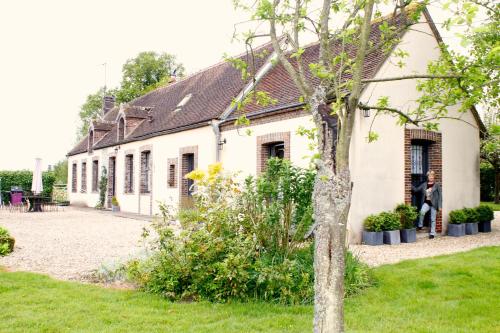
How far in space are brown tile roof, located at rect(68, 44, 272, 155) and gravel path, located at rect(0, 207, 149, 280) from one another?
412cm

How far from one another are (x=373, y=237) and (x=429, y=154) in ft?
11.0

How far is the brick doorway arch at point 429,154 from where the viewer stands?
1142 cm

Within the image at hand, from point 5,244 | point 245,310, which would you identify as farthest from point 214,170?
point 5,244

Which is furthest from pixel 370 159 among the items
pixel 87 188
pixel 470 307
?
pixel 87 188

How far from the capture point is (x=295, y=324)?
16.0ft

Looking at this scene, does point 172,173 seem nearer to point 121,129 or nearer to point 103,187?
point 121,129

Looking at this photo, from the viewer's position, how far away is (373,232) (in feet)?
34.2

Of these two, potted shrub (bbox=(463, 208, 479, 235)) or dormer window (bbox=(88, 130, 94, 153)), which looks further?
dormer window (bbox=(88, 130, 94, 153))

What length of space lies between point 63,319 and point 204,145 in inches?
429

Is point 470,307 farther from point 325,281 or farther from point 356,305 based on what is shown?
point 325,281

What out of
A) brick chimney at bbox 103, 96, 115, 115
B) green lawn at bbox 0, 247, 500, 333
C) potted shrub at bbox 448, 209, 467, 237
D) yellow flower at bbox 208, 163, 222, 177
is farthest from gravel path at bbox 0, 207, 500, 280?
brick chimney at bbox 103, 96, 115, 115

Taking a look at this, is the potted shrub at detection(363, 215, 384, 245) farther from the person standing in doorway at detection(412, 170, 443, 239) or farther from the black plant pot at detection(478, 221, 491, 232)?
the black plant pot at detection(478, 221, 491, 232)

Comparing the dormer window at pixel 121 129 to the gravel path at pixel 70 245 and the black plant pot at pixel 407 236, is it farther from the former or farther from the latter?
the black plant pot at pixel 407 236

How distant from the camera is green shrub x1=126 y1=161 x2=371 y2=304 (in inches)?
228
